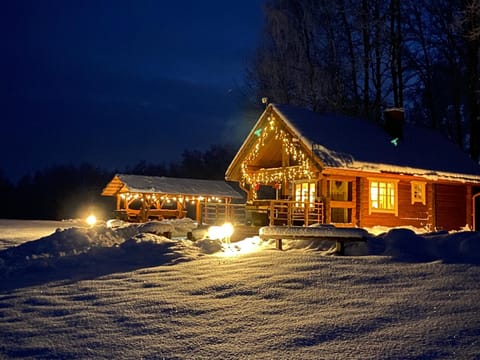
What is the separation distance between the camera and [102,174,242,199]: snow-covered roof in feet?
108

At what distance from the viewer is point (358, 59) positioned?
99.2ft

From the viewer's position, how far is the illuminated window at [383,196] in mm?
19828

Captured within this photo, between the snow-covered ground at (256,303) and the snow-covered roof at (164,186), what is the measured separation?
69.1 ft

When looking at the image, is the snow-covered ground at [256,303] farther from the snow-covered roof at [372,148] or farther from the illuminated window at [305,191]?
the illuminated window at [305,191]

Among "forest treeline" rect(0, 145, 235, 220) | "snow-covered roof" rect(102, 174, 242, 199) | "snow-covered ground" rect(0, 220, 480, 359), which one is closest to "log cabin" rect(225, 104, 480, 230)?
"snow-covered ground" rect(0, 220, 480, 359)

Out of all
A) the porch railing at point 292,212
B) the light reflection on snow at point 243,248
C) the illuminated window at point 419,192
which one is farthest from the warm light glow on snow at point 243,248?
the illuminated window at point 419,192

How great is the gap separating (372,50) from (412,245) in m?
23.0

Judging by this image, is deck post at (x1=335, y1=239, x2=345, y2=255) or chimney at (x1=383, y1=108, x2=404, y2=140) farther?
chimney at (x1=383, y1=108, x2=404, y2=140)

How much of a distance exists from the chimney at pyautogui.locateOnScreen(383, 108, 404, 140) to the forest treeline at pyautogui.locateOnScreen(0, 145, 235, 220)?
3572 centimetres

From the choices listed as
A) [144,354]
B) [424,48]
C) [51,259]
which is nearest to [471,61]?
[424,48]

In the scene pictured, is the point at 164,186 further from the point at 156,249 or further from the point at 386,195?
the point at 156,249

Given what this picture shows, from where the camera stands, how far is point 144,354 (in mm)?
5477

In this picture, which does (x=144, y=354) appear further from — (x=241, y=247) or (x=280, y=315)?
(x=241, y=247)

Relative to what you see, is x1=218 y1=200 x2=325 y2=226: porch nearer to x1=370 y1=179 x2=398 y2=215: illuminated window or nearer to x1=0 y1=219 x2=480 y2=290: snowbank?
x1=370 y1=179 x2=398 y2=215: illuminated window
